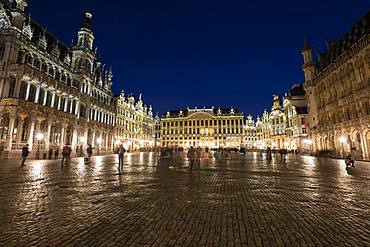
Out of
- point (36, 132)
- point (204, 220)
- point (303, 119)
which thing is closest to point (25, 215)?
point (204, 220)

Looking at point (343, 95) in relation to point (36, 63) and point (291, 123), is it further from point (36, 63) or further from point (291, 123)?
point (36, 63)

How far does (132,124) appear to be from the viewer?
6775 cm

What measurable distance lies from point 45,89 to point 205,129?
82.2 metres

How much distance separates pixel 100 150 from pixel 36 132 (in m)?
17.3

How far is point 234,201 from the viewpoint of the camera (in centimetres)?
652

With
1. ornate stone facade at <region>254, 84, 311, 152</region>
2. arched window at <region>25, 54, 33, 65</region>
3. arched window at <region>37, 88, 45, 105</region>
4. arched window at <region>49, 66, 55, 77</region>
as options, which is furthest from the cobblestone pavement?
ornate stone facade at <region>254, 84, 311, 152</region>

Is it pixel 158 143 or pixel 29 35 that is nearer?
pixel 29 35

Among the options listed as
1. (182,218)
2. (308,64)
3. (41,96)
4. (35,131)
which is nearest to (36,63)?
(41,96)

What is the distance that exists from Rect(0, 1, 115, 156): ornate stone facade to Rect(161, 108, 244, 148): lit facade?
60.6 meters

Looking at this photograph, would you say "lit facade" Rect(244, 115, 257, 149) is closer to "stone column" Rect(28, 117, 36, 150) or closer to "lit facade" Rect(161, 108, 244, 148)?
"lit facade" Rect(161, 108, 244, 148)

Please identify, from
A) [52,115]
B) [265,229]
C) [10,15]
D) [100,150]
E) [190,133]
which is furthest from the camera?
[190,133]

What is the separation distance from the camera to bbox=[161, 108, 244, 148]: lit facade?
10438 centimetres

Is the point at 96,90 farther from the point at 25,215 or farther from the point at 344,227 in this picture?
the point at 344,227

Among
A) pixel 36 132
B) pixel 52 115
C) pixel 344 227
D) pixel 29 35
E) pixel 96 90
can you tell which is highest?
pixel 29 35
